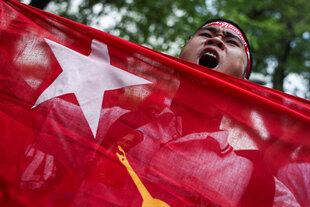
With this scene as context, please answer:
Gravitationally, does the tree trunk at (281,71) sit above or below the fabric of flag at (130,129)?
above

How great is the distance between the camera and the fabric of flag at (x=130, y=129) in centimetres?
142

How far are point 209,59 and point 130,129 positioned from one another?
1124mm

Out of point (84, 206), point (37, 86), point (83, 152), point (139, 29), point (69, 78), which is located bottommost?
point (84, 206)

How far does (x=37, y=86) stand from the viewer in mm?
1646

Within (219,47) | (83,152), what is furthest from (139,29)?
(83,152)

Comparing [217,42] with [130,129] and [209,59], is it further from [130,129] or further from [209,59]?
[130,129]

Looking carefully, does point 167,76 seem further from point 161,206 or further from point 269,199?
point 269,199

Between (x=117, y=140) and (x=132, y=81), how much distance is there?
38cm

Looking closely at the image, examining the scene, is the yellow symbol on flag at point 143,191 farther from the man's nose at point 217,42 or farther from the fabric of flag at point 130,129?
the man's nose at point 217,42

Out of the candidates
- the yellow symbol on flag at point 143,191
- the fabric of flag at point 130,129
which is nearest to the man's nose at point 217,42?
the fabric of flag at point 130,129

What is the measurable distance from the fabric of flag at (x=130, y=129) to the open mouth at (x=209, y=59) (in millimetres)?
684

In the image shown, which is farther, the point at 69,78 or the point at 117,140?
the point at 69,78

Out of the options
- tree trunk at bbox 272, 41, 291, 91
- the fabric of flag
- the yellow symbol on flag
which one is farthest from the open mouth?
tree trunk at bbox 272, 41, 291, 91

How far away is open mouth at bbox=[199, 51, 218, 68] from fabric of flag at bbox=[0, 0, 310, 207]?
0.68 metres
